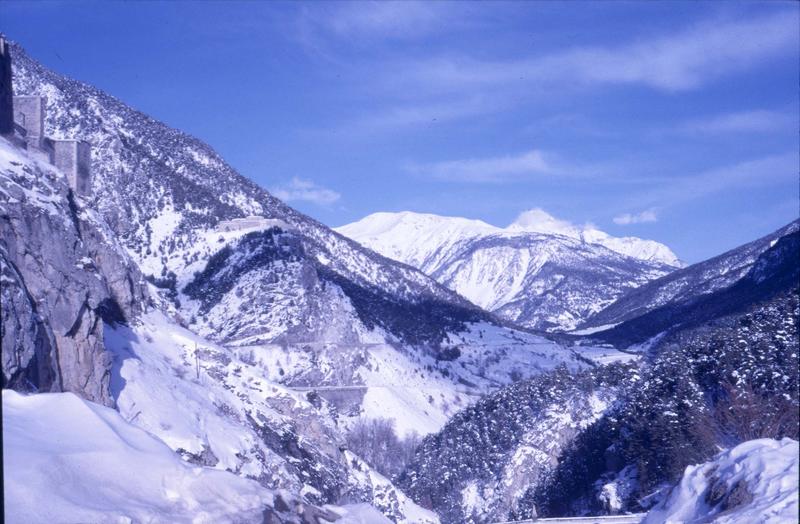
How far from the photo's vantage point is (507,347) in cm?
14562

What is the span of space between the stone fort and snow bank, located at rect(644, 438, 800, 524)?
3199 cm

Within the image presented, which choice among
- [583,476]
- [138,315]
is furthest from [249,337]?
[583,476]

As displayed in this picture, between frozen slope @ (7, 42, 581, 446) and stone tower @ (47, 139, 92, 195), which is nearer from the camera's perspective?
stone tower @ (47, 139, 92, 195)

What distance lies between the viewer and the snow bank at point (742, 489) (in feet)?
35.8

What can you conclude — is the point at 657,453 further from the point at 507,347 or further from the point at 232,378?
the point at 507,347

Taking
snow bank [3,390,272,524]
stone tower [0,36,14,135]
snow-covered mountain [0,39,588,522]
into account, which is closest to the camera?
snow bank [3,390,272,524]

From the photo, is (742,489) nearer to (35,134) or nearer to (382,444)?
(35,134)

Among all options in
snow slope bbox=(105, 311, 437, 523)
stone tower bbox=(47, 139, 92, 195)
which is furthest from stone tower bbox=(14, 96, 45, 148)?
snow slope bbox=(105, 311, 437, 523)

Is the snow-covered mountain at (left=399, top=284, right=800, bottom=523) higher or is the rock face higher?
the rock face

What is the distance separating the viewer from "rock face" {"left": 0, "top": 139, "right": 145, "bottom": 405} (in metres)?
23.7

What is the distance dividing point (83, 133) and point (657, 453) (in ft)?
384

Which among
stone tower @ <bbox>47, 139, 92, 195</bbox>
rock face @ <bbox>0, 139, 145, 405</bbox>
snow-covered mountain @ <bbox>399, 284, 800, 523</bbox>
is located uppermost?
stone tower @ <bbox>47, 139, 92, 195</bbox>

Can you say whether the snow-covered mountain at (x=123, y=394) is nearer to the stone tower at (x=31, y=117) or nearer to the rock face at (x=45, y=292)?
the rock face at (x=45, y=292)

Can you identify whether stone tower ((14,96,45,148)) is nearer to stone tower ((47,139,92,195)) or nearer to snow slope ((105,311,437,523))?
stone tower ((47,139,92,195))
